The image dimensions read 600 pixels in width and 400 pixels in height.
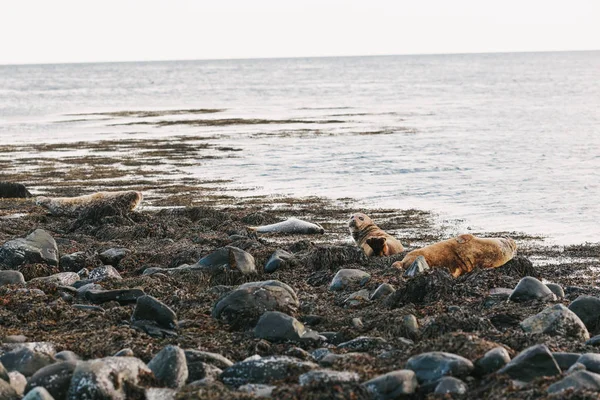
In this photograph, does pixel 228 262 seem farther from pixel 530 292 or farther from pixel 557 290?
pixel 557 290

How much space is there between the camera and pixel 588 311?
6.64 m

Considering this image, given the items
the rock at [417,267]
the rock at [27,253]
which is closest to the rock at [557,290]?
the rock at [417,267]

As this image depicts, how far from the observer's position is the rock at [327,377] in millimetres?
4840

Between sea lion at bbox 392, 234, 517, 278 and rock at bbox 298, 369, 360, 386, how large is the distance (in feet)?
14.0

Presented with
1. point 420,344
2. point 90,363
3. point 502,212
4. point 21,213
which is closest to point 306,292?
point 420,344

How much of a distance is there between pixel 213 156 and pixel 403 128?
1055 cm

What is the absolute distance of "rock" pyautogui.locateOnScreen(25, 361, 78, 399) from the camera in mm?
4793

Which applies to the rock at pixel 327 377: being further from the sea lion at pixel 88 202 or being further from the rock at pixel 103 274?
the sea lion at pixel 88 202

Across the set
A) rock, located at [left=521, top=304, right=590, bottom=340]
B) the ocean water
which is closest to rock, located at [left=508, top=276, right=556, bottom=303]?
rock, located at [left=521, top=304, right=590, bottom=340]

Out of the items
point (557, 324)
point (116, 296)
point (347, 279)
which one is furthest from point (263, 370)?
point (347, 279)

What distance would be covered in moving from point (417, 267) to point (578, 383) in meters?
4.02

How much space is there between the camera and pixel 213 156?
23.3m

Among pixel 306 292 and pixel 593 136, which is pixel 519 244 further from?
pixel 593 136

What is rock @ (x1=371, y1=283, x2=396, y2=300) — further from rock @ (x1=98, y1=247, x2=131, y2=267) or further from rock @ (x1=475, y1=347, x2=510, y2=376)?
rock @ (x1=98, y1=247, x2=131, y2=267)
